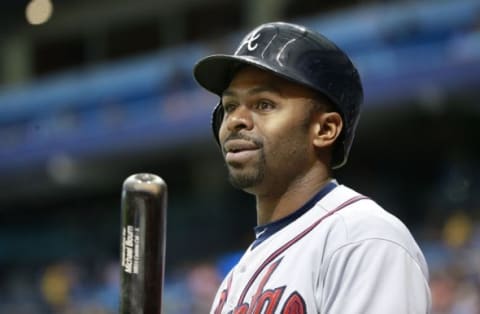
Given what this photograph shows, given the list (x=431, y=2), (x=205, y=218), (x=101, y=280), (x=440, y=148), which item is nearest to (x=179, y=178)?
(x=205, y=218)

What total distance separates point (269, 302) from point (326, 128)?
47cm

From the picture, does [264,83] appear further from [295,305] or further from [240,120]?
[295,305]

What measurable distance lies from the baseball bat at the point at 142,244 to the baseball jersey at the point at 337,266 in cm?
20

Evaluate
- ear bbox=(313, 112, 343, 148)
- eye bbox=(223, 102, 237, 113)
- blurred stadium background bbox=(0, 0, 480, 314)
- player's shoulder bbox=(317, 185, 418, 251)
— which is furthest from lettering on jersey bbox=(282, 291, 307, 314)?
blurred stadium background bbox=(0, 0, 480, 314)

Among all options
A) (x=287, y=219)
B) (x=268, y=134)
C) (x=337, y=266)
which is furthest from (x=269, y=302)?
(x=268, y=134)

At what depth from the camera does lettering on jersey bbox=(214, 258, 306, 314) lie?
2156mm

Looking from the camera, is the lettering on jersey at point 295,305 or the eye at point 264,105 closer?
the lettering on jersey at point 295,305

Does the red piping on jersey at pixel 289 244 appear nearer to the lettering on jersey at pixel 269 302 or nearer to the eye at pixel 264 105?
the lettering on jersey at pixel 269 302

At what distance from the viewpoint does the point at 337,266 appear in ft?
6.92

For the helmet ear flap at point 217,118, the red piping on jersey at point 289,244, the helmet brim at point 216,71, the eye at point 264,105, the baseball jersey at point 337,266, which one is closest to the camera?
the baseball jersey at point 337,266

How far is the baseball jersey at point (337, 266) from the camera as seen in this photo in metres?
2.05

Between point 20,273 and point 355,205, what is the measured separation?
13052 mm

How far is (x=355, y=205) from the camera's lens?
2.28 metres

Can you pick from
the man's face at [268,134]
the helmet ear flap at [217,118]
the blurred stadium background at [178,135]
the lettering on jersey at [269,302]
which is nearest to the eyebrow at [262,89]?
the man's face at [268,134]
